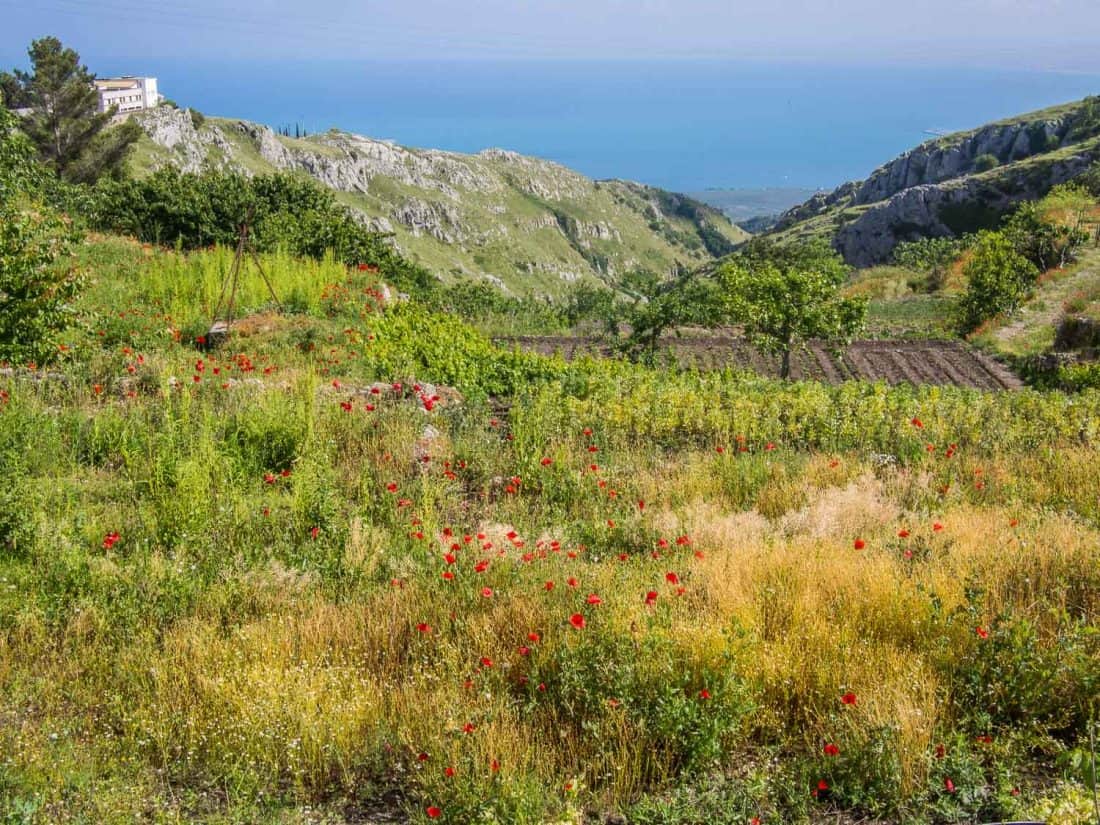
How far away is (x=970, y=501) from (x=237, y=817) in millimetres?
6180

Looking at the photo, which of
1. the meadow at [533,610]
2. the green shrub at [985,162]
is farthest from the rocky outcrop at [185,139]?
the meadow at [533,610]

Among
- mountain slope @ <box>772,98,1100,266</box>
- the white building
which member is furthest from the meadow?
the white building

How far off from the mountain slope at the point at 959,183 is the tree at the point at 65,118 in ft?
257

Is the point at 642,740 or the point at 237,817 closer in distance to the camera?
the point at 237,817

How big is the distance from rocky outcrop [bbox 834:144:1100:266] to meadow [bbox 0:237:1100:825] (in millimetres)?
87294

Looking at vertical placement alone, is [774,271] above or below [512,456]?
above

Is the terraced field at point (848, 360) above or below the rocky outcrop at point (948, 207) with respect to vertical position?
below

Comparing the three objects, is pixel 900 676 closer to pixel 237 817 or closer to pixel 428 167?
pixel 237 817

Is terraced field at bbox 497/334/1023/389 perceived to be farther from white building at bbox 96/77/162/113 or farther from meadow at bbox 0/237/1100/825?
white building at bbox 96/77/162/113

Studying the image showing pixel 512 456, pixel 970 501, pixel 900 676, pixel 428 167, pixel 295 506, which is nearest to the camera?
pixel 900 676

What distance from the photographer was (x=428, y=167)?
636 feet

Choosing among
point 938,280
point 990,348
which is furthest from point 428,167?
point 990,348

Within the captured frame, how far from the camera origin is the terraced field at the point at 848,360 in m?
19.8

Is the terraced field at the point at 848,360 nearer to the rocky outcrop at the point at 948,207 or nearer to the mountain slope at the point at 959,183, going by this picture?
the rocky outcrop at the point at 948,207
